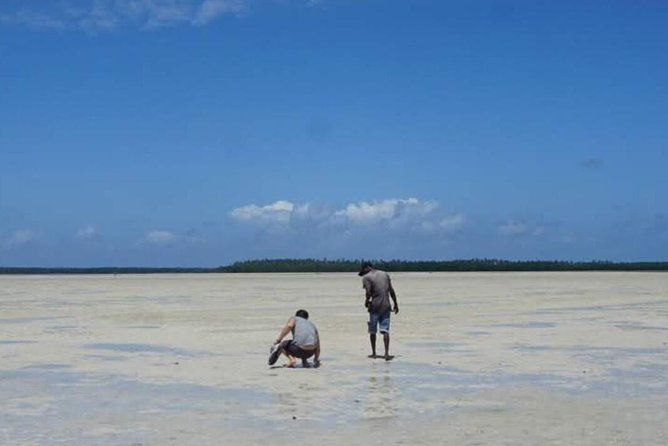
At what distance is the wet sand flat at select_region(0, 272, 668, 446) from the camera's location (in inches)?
436

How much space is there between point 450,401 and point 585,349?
7526 millimetres

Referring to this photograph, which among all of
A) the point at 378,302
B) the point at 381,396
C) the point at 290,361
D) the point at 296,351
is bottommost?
the point at 381,396

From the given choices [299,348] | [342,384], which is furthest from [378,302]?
[342,384]

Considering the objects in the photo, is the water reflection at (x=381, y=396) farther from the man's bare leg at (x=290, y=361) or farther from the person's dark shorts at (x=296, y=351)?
the man's bare leg at (x=290, y=361)

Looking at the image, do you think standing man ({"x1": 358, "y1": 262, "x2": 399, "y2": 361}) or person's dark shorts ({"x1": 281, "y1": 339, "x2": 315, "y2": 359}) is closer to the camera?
person's dark shorts ({"x1": 281, "y1": 339, "x2": 315, "y2": 359})

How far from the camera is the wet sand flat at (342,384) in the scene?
11070 mm

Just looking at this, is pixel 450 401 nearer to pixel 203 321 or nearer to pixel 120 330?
pixel 120 330

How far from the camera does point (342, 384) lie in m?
15.1

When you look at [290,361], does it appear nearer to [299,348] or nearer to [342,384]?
[299,348]

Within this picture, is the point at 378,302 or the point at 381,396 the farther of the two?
the point at 378,302

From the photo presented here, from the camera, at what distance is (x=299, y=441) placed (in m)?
10.5

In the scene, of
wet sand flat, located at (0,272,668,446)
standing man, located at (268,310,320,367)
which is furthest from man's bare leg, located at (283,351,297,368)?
wet sand flat, located at (0,272,668,446)

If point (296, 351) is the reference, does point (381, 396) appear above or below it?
below

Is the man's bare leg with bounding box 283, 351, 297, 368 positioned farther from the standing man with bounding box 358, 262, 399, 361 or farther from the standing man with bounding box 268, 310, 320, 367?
the standing man with bounding box 358, 262, 399, 361
